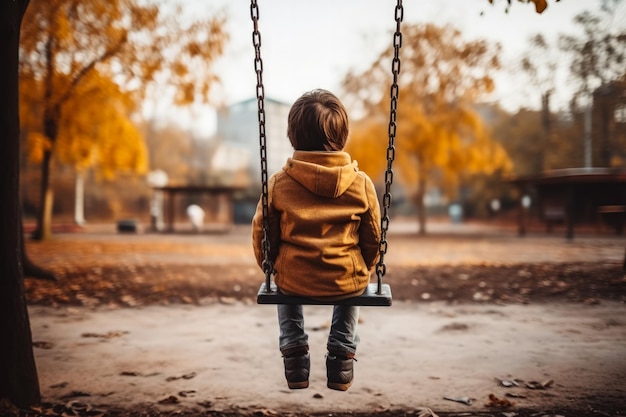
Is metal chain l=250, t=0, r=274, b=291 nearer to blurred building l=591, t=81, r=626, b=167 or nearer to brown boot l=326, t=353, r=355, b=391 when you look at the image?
brown boot l=326, t=353, r=355, b=391

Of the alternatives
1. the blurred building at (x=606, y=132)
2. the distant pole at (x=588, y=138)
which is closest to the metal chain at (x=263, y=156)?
the blurred building at (x=606, y=132)

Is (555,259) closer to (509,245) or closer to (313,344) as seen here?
(509,245)

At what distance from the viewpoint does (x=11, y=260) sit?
146 inches

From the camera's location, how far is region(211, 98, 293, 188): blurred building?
42.4 m

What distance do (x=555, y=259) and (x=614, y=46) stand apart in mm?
11915

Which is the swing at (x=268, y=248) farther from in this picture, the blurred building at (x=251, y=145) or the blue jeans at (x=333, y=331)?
the blurred building at (x=251, y=145)

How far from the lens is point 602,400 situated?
12.0 feet

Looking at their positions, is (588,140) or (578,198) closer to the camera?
(578,198)

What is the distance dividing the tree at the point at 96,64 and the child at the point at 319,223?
12.2m

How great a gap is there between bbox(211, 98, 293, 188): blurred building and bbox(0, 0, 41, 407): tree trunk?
1441 inches

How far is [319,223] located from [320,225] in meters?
0.01

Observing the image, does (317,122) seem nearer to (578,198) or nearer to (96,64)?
(96,64)

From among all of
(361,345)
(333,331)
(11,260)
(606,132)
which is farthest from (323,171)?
(606,132)

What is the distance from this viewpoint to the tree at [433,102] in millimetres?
18406
